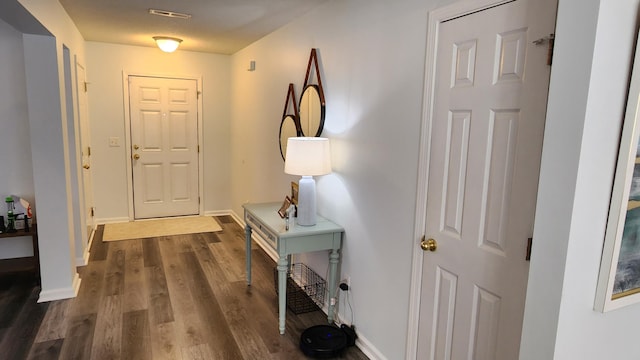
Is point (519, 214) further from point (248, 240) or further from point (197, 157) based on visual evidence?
point (197, 157)

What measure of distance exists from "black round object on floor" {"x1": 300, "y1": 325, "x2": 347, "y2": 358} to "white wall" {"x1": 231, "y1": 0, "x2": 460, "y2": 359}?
16cm

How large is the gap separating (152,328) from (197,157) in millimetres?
3278

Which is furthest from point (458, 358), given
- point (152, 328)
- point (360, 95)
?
point (152, 328)

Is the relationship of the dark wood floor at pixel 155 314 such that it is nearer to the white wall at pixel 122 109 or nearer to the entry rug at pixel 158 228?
the entry rug at pixel 158 228

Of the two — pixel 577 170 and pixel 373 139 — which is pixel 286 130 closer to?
pixel 373 139

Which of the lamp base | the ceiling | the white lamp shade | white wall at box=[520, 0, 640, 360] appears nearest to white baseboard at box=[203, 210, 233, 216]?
the ceiling

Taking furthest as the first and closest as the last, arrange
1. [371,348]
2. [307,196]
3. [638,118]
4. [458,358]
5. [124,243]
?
[124,243] < [307,196] < [371,348] < [458,358] < [638,118]

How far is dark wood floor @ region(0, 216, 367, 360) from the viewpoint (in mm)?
2502

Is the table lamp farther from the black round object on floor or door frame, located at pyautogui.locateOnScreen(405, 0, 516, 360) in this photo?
Answer: door frame, located at pyautogui.locateOnScreen(405, 0, 516, 360)

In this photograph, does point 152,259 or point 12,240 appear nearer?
point 12,240

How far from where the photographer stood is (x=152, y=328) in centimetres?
275

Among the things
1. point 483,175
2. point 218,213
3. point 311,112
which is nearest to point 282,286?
point 311,112

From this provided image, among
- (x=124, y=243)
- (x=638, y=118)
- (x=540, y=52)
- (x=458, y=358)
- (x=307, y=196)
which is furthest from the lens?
(x=124, y=243)

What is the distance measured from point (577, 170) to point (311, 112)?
2198mm
